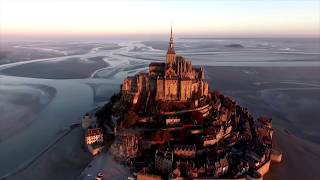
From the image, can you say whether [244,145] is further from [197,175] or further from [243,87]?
[243,87]

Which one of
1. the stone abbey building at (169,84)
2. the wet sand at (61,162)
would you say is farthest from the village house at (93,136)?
the stone abbey building at (169,84)

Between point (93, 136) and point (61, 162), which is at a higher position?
point (93, 136)

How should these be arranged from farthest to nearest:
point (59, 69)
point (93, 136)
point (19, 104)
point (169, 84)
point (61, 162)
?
point (59, 69)
point (19, 104)
point (169, 84)
point (93, 136)
point (61, 162)

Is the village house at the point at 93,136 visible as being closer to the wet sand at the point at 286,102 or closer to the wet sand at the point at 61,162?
the wet sand at the point at 61,162

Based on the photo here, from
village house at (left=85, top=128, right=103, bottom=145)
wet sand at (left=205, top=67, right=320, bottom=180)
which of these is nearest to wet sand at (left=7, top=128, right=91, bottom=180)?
village house at (left=85, top=128, right=103, bottom=145)

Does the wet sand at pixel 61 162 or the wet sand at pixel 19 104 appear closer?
the wet sand at pixel 61 162

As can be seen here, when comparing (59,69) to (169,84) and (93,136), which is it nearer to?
(169,84)

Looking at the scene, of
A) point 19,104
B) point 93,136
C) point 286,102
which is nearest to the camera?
point 93,136

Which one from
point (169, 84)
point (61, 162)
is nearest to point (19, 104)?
point (61, 162)
